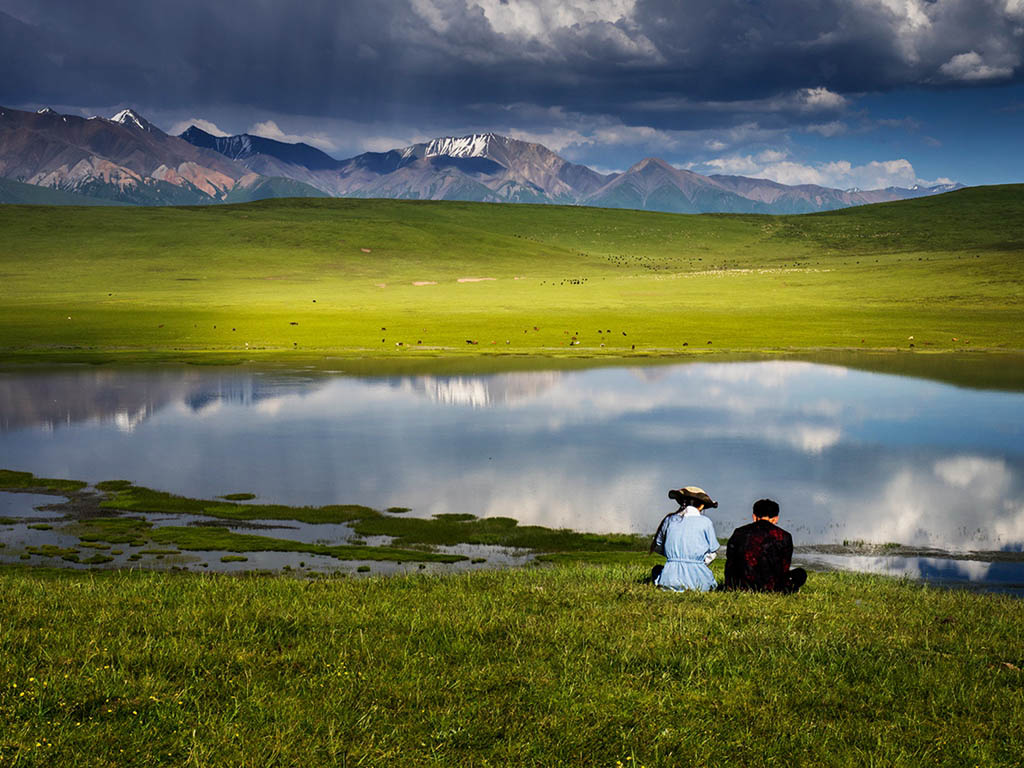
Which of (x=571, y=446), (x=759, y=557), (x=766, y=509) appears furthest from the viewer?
(x=571, y=446)

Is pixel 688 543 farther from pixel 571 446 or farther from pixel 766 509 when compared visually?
pixel 571 446

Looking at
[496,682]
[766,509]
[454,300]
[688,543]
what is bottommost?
[496,682]

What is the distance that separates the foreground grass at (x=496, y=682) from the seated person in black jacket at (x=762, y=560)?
4.34ft

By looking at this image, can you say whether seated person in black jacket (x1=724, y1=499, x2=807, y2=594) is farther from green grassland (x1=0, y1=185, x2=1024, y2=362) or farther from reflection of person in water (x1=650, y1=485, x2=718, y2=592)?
green grassland (x1=0, y1=185, x2=1024, y2=362)

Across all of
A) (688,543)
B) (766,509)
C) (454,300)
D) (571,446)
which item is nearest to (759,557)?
(766,509)

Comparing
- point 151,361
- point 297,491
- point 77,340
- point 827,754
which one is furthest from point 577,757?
point 77,340

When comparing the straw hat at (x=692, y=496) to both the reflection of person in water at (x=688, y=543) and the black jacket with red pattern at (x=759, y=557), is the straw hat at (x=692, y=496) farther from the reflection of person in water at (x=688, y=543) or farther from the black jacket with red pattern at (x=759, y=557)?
the black jacket with red pattern at (x=759, y=557)

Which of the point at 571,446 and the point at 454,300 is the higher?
the point at 454,300

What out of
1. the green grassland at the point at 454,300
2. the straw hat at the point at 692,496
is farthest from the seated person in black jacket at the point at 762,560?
the green grassland at the point at 454,300

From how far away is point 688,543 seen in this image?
47.7ft

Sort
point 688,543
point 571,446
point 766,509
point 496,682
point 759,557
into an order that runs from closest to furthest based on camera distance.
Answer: point 496,682 < point 766,509 < point 759,557 < point 688,543 < point 571,446

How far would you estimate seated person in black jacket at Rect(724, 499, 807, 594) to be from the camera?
1408 centimetres

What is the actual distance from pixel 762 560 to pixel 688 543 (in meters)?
1.13

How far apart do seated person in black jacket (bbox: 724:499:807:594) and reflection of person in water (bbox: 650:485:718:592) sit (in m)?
0.37
